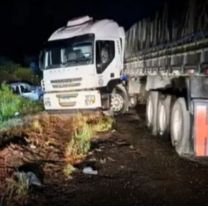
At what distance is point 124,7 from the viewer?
5156 cm

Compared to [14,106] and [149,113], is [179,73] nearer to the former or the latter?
[149,113]

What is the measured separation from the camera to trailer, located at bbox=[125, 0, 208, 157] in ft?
25.6

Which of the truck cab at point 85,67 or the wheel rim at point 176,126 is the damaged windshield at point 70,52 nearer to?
the truck cab at point 85,67

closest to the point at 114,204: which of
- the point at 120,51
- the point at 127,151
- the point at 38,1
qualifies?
the point at 127,151

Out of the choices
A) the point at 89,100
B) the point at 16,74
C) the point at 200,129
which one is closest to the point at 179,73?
the point at 200,129

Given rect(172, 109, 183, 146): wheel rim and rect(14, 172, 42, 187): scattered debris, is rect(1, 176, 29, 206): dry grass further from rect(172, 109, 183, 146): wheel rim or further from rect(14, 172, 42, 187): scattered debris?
rect(172, 109, 183, 146): wheel rim

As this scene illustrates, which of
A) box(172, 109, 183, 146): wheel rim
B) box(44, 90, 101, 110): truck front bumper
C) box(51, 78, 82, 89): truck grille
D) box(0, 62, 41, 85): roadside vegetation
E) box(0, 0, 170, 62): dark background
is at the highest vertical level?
box(0, 0, 170, 62): dark background

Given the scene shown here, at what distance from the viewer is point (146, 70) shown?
41.0 ft

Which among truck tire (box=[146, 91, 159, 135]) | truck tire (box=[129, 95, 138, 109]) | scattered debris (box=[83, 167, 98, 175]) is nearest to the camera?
scattered debris (box=[83, 167, 98, 175])

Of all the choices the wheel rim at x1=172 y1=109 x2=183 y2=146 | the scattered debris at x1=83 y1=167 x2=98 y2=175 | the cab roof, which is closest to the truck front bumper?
the cab roof

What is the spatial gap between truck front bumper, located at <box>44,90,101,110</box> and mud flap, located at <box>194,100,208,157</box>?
6616 mm

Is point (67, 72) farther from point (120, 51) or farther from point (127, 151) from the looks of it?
→ point (127, 151)

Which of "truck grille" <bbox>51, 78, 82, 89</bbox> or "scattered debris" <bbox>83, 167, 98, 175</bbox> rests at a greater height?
"truck grille" <bbox>51, 78, 82, 89</bbox>

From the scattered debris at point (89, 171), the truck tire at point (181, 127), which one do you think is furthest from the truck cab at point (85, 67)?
the scattered debris at point (89, 171)
